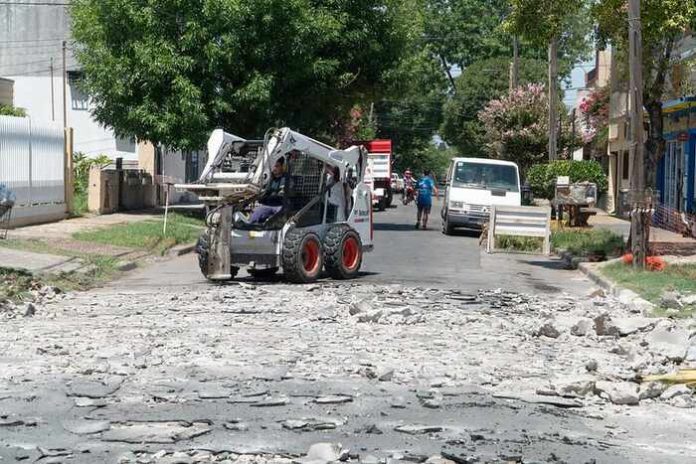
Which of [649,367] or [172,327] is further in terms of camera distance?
[172,327]

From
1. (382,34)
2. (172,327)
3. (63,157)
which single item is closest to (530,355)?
(172,327)

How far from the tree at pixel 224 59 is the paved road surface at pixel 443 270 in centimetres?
575

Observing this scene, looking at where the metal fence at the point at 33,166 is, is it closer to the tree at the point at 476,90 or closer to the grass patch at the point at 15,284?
the grass patch at the point at 15,284

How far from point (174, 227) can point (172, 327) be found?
56.0 feet

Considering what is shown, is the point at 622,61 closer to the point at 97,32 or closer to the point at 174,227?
the point at 174,227

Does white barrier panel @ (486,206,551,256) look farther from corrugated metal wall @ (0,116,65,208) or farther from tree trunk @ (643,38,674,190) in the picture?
corrugated metal wall @ (0,116,65,208)

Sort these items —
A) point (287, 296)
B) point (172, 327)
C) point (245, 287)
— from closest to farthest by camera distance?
point (172, 327), point (287, 296), point (245, 287)

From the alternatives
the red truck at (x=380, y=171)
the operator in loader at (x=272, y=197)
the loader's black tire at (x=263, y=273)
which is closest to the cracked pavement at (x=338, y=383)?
the operator in loader at (x=272, y=197)

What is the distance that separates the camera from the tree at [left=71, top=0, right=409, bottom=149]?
101ft

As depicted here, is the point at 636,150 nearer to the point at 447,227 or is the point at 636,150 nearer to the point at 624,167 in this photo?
the point at 447,227

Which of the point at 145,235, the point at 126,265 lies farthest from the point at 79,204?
the point at 126,265

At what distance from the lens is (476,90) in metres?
72.9

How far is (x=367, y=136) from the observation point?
72625 mm

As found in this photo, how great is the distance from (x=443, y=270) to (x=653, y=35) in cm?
615
